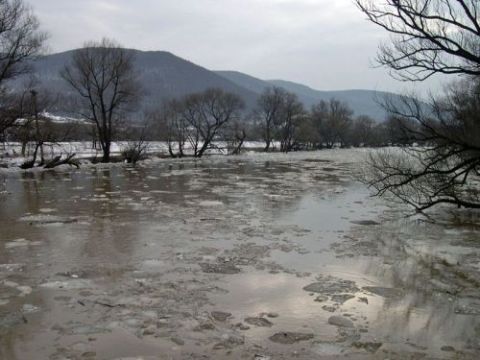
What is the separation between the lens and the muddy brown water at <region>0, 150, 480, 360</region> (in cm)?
627

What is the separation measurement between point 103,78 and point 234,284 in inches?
1603

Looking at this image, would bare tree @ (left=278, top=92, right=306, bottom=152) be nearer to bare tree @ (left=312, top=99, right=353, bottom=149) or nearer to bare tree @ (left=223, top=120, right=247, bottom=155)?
bare tree @ (left=312, top=99, right=353, bottom=149)

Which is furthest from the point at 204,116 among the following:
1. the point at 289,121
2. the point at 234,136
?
the point at 289,121

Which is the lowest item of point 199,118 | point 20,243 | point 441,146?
point 20,243

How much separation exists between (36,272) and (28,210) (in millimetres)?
8241

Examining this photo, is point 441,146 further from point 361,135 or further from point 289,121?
point 361,135

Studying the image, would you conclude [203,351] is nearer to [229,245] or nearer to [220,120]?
[229,245]

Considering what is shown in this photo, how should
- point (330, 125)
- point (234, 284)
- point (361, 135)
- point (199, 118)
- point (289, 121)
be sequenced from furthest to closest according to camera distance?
point (361, 135) → point (330, 125) → point (289, 121) → point (199, 118) → point (234, 284)

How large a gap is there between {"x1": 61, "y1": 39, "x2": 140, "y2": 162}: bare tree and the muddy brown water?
1195 inches

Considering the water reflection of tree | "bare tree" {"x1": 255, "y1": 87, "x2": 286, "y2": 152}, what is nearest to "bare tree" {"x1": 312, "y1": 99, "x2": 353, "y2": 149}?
"bare tree" {"x1": 255, "y1": 87, "x2": 286, "y2": 152}

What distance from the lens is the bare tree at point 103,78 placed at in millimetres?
45719

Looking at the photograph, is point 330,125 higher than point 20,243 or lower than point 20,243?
higher

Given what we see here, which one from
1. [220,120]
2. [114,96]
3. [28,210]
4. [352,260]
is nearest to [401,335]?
[352,260]

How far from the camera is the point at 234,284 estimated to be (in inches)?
341
